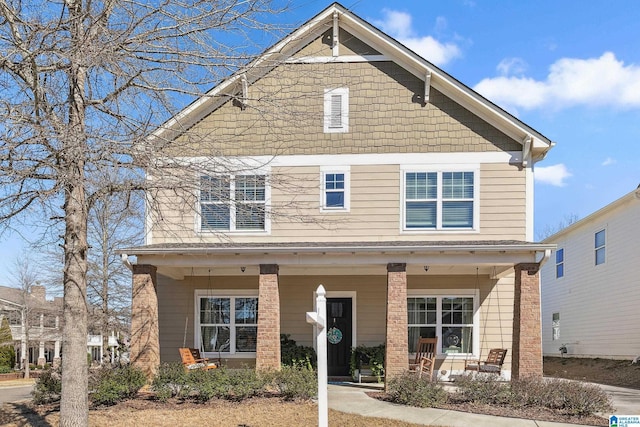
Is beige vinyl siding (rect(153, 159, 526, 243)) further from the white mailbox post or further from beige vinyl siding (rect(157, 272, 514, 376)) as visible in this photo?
the white mailbox post

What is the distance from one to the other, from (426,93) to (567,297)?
1306 cm

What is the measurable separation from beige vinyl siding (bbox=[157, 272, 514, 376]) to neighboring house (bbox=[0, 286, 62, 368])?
1487cm

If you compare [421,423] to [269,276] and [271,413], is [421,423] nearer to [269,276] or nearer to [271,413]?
[271,413]

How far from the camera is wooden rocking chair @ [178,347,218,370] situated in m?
12.5

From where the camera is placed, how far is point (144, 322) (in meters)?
12.6

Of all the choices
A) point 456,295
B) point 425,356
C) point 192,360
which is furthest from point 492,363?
point 192,360

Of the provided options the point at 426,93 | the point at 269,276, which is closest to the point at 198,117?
the point at 269,276

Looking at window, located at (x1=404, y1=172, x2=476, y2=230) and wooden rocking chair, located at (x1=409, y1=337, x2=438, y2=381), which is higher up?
window, located at (x1=404, y1=172, x2=476, y2=230)

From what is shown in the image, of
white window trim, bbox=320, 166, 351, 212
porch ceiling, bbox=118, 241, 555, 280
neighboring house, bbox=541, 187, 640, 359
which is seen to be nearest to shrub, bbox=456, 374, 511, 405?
porch ceiling, bbox=118, 241, 555, 280

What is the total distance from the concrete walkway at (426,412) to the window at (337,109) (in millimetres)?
6068

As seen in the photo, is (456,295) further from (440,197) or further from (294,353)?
(294,353)

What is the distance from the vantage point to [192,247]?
1286 centimetres

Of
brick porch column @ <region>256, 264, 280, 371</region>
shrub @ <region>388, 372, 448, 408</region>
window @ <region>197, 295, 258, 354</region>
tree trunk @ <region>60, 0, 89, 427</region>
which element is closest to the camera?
tree trunk @ <region>60, 0, 89, 427</region>

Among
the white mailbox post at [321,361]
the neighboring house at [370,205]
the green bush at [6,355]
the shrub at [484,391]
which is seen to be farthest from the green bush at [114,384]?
the green bush at [6,355]
